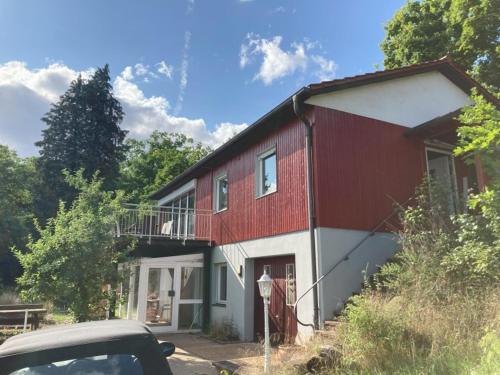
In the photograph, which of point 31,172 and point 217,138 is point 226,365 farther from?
point 217,138

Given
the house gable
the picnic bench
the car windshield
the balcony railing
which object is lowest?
the picnic bench

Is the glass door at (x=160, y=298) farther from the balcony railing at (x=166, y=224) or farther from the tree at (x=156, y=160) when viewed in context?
the tree at (x=156, y=160)

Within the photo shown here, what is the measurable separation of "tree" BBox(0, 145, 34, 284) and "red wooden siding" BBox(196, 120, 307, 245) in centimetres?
1715

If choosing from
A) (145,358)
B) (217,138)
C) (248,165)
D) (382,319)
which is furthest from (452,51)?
(217,138)

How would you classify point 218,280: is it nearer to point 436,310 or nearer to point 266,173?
point 266,173

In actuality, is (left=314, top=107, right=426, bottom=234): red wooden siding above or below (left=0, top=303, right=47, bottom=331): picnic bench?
above

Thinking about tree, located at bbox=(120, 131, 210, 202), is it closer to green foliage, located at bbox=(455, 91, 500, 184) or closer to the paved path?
the paved path

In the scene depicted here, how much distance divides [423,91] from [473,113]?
473 cm

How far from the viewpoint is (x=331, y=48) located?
46.1ft

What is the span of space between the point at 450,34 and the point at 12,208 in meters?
28.1

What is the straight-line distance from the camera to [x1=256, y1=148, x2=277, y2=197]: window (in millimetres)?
10523

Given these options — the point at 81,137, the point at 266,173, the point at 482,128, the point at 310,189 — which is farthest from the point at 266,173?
the point at 81,137

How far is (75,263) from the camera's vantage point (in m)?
8.38

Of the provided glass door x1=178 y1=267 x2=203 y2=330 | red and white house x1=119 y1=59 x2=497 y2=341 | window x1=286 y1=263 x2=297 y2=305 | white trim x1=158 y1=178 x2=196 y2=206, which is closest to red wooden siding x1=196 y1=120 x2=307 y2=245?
red and white house x1=119 y1=59 x2=497 y2=341
